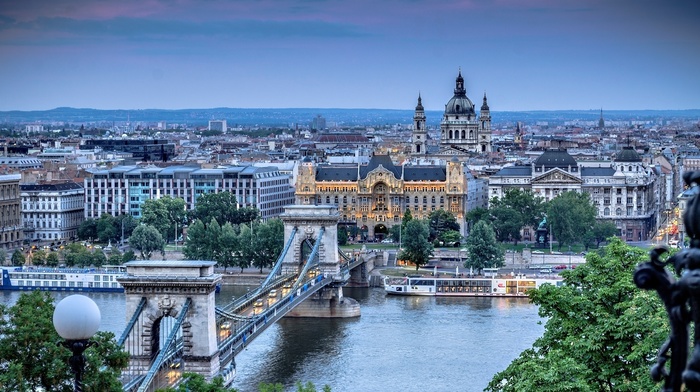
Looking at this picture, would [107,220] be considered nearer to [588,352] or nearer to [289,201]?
[289,201]

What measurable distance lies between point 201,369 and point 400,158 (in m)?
71.1

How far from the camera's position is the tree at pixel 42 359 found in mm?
17234

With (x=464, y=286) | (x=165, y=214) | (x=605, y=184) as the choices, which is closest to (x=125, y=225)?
(x=165, y=214)

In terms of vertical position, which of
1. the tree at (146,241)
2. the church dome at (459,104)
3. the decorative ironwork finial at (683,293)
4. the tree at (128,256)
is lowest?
the tree at (128,256)

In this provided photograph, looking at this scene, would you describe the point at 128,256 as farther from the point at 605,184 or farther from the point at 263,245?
the point at 605,184

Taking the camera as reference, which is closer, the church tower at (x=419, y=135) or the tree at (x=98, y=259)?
the tree at (x=98, y=259)

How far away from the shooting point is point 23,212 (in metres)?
72.4

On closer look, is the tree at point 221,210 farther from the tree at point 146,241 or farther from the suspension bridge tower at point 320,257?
the suspension bridge tower at point 320,257

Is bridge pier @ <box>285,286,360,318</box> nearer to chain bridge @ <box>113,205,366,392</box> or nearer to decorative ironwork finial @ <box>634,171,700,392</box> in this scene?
chain bridge @ <box>113,205,366,392</box>

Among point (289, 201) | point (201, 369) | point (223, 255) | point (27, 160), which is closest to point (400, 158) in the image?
point (289, 201)

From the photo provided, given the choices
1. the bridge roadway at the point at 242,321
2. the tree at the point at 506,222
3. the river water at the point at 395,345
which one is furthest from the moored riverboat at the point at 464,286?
the tree at the point at 506,222

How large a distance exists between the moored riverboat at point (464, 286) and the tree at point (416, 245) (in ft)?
18.7

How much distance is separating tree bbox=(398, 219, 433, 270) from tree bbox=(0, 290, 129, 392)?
40.7 m

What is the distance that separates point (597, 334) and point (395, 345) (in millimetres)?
21678
